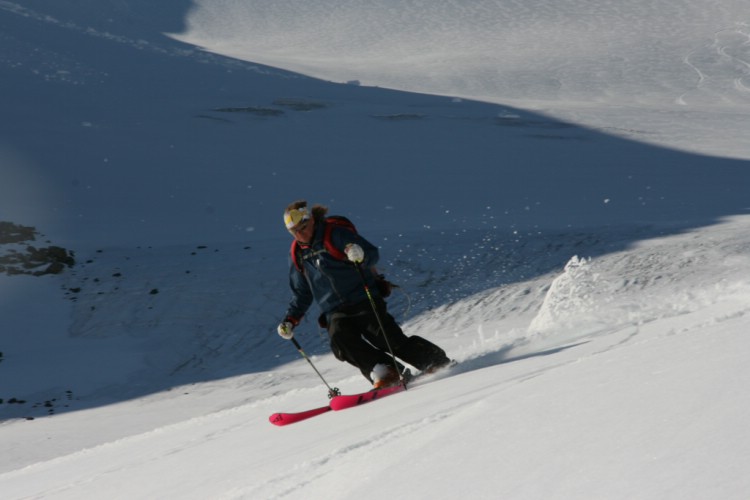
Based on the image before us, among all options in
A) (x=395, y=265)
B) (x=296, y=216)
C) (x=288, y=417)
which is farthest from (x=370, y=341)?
(x=395, y=265)

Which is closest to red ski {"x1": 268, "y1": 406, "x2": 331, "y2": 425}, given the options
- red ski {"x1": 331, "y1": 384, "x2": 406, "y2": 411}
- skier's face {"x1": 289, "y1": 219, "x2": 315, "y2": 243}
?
red ski {"x1": 331, "y1": 384, "x2": 406, "y2": 411}

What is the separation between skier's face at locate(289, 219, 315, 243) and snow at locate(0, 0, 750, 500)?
1.26 meters

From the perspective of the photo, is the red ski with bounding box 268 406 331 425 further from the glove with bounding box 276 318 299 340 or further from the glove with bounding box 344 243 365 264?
the glove with bounding box 344 243 365 264

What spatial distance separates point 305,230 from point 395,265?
7588 mm

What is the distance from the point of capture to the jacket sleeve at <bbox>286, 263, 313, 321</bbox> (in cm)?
659

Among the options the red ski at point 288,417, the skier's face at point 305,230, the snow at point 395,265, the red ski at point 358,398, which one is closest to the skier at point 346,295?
the skier's face at point 305,230

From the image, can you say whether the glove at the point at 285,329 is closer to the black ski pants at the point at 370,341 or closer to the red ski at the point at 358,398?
the black ski pants at the point at 370,341

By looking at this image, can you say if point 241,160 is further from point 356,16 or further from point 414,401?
point 356,16

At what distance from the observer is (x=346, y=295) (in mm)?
6418

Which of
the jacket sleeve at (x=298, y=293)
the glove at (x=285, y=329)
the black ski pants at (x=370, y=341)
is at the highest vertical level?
the jacket sleeve at (x=298, y=293)

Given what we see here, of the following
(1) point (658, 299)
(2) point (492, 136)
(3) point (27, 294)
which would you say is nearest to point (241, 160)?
A: (2) point (492, 136)

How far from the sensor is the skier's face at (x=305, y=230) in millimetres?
6125

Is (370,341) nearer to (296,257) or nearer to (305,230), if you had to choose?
(296,257)

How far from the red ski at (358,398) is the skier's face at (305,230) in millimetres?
1094
